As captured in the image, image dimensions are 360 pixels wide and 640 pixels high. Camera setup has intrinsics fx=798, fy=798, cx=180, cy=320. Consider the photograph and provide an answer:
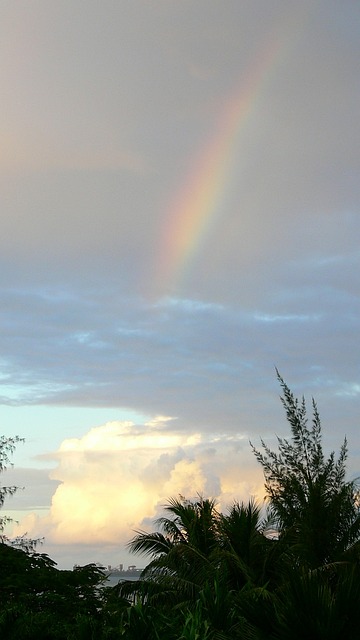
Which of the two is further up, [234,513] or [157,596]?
[234,513]

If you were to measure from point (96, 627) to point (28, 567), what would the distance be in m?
15.4

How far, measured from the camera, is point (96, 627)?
1354 cm

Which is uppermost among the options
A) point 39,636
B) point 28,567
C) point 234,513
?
point 234,513

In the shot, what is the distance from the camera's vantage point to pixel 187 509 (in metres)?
30.7

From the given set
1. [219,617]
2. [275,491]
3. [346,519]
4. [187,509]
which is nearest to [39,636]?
[219,617]

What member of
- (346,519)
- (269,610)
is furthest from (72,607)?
(269,610)

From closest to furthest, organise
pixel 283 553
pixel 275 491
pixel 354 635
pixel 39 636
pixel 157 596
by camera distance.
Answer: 1. pixel 354 635
2. pixel 39 636
3. pixel 157 596
4. pixel 283 553
5. pixel 275 491

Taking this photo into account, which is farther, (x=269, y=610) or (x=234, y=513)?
(x=234, y=513)

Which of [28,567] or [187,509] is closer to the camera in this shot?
[28,567]

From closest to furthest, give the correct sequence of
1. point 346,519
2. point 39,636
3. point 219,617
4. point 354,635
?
point 354,635, point 219,617, point 39,636, point 346,519

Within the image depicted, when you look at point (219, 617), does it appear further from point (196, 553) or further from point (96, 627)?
point (196, 553)

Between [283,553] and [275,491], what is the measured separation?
8928 millimetres

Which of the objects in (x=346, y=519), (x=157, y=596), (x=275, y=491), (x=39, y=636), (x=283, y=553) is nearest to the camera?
(x=39, y=636)

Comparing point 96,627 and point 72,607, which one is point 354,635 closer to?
point 96,627
